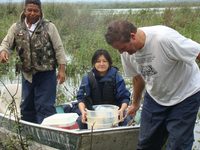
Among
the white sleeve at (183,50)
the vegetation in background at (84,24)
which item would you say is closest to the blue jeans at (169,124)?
the white sleeve at (183,50)

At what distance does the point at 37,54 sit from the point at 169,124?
1.79 meters

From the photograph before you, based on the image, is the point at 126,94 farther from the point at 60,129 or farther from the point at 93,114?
the point at 60,129

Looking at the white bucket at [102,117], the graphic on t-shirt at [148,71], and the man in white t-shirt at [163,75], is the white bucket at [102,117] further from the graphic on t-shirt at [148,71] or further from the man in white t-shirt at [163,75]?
the graphic on t-shirt at [148,71]

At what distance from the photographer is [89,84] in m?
4.52

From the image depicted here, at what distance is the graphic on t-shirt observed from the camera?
3.18 meters

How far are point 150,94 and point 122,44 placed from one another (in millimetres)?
553

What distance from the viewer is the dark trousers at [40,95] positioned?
4738 mm

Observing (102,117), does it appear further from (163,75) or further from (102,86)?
(163,75)

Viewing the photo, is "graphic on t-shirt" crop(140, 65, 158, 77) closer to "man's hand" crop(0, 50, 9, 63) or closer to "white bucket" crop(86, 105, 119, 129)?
"white bucket" crop(86, 105, 119, 129)

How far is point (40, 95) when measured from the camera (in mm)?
4762

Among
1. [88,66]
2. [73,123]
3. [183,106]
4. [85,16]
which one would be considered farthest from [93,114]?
[85,16]

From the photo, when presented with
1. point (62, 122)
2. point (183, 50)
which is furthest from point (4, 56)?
point (183, 50)

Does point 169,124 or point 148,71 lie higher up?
point 148,71

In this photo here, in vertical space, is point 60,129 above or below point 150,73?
below
